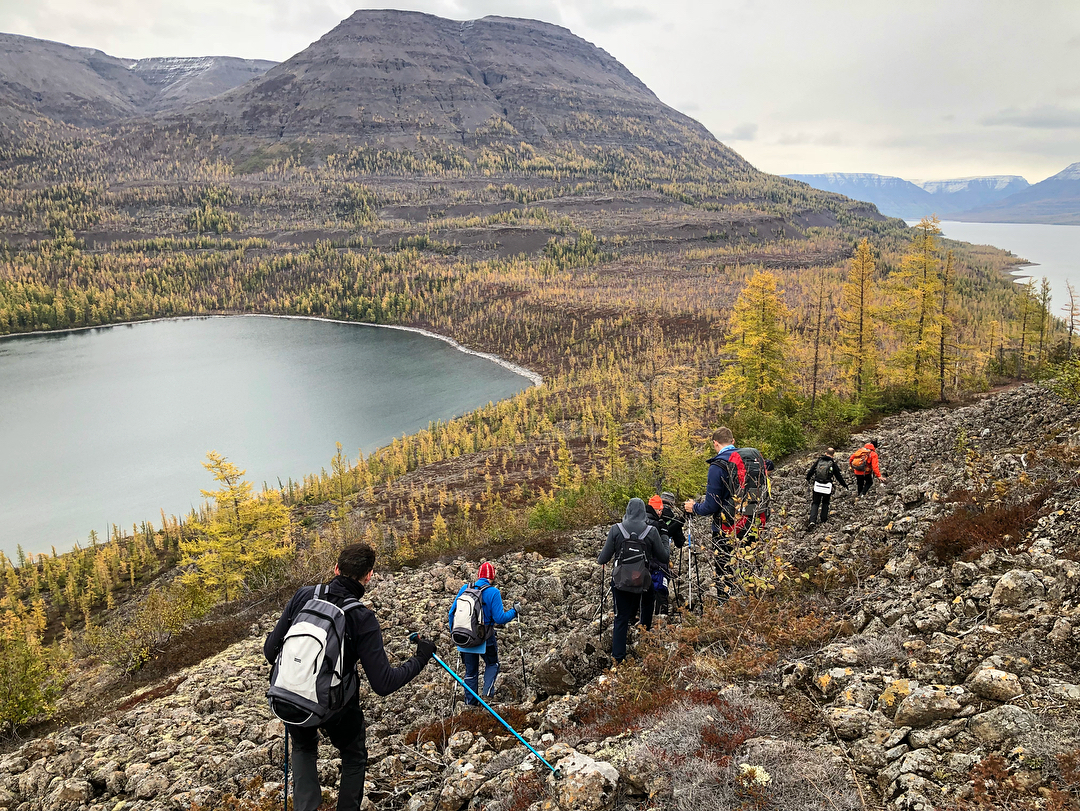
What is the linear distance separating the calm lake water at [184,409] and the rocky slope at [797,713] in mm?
47939

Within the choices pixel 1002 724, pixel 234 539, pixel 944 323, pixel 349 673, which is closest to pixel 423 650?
pixel 349 673

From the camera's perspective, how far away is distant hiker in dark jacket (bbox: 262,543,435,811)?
14.8 feet

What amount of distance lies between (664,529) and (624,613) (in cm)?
146

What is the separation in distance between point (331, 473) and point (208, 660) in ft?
150

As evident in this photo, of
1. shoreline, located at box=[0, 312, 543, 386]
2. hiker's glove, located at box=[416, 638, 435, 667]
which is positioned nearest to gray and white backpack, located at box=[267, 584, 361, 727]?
hiker's glove, located at box=[416, 638, 435, 667]

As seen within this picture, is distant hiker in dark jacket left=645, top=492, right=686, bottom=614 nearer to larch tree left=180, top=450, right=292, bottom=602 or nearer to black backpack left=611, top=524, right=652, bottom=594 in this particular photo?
black backpack left=611, top=524, right=652, bottom=594

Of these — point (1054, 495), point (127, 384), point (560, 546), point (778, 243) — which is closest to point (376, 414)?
point (127, 384)

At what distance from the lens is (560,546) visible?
15.0 metres

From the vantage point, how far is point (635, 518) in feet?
23.7

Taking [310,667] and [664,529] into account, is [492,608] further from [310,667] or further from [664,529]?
[310,667]

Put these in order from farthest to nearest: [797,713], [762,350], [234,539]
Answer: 1. [762,350]
2. [234,539]
3. [797,713]

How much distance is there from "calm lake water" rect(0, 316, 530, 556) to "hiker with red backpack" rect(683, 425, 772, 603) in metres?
52.9

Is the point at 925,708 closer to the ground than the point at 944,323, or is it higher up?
closer to the ground

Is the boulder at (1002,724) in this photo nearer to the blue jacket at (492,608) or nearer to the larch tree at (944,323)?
the blue jacket at (492,608)
